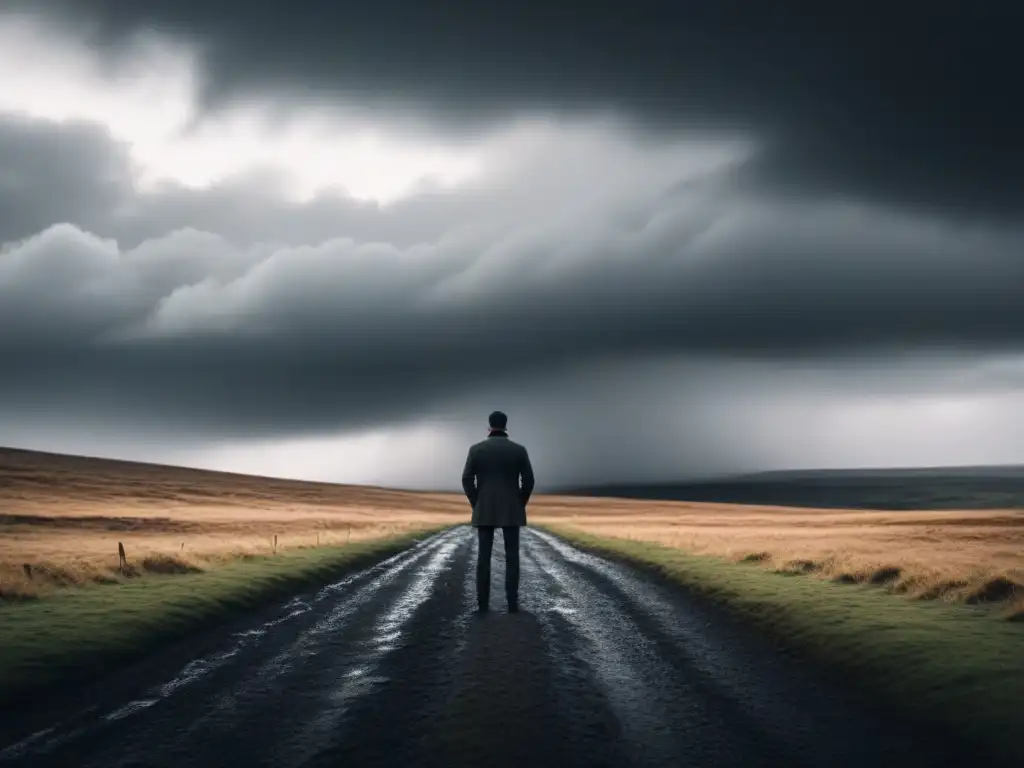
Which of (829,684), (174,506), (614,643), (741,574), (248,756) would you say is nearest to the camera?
(248,756)

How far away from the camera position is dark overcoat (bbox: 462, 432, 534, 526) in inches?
494

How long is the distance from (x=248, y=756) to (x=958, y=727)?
5.91 meters

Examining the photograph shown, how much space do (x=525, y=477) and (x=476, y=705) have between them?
19.6 ft

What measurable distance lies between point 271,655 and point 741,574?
12685 millimetres

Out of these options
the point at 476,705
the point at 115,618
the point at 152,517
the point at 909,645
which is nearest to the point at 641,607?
the point at 909,645

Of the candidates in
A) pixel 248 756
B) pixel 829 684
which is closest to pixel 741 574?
pixel 829 684

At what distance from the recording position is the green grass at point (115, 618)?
8.86 m

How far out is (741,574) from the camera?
1866 centimetres

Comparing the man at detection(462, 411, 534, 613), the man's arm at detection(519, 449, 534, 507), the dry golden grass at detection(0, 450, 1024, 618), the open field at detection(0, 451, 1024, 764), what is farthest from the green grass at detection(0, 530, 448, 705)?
the man's arm at detection(519, 449, 534, 507)

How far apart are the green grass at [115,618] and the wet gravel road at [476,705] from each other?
2.67ft

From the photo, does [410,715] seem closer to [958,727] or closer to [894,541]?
[958,727]

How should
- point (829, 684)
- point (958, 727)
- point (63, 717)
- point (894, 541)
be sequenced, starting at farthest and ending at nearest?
point (894, 541)
point (829, 684)
point (63, 717)
point (958, 727)

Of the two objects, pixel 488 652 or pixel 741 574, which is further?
pixel 741 574

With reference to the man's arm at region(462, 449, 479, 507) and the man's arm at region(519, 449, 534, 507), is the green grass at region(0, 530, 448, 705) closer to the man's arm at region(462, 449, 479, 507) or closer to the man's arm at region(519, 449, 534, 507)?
the man's arm at region(462, 449, 479, 507)
